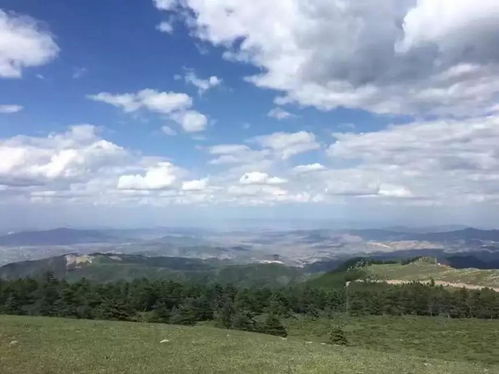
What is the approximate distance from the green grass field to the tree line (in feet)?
141

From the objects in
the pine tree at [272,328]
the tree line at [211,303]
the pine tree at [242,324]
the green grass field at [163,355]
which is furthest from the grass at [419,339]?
the green grass field at [163,355]

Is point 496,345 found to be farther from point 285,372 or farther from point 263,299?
point 263,299

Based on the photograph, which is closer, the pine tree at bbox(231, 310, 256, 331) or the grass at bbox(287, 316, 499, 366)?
the grass at bbox(287, 316, 499, 366)

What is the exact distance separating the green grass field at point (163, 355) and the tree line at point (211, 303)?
141 feet

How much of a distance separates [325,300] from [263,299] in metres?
32.7

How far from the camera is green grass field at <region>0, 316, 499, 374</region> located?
26109 mm

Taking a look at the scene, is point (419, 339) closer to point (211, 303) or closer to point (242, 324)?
point (242, 324)

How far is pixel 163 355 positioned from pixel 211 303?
117 metres

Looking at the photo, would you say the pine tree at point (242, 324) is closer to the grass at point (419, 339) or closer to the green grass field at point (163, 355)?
the grass at point (419, 339)

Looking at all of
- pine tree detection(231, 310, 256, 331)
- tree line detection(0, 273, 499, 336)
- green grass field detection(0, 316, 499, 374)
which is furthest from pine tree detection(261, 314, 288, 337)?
green grass field detection(0, 316, 499, 374)

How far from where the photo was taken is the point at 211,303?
471 feet

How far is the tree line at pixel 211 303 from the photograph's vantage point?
100 m

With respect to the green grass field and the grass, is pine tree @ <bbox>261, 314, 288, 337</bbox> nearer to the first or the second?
the grass

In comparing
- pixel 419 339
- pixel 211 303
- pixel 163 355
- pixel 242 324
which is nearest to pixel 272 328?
pixel 242 324
